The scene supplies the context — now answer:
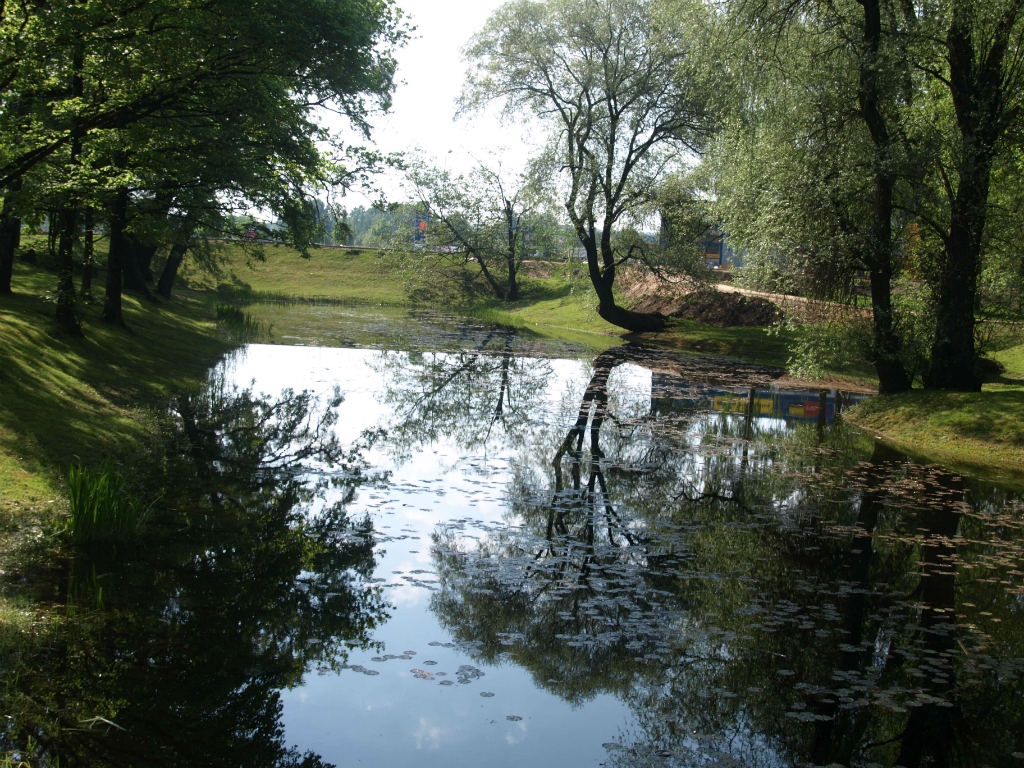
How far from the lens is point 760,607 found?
7605mm

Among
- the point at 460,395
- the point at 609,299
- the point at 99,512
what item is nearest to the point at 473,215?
the point at 609,299

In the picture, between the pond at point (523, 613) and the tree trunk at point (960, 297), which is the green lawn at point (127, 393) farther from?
the pond at point (523, 613)

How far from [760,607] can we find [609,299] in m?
30.9

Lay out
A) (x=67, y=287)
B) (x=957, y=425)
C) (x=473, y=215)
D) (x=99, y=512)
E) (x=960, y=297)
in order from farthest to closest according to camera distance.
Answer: (x=473, y=215), (x=960, y=297), (x=957, y=425), (x=67, y=287), (x=99, y=512)

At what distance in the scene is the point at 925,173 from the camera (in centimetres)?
1697

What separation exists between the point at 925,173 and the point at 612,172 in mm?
20488

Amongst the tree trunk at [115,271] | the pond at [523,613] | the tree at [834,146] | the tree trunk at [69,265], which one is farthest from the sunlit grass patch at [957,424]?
the tree trunk at [115,271]

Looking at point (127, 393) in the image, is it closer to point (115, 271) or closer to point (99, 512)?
point (115, 271)

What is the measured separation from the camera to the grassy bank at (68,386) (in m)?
9.26

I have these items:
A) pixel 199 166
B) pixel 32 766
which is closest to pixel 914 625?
pixel 32 766

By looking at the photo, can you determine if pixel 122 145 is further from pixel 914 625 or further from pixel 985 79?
pixel 985 79

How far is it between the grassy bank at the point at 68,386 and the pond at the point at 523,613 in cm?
91

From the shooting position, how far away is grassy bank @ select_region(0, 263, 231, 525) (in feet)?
30.4

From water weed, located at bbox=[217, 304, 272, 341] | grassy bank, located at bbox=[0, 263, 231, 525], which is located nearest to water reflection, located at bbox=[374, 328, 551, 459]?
grassy bank, located at bbox=[0, 263, 231, 525]
